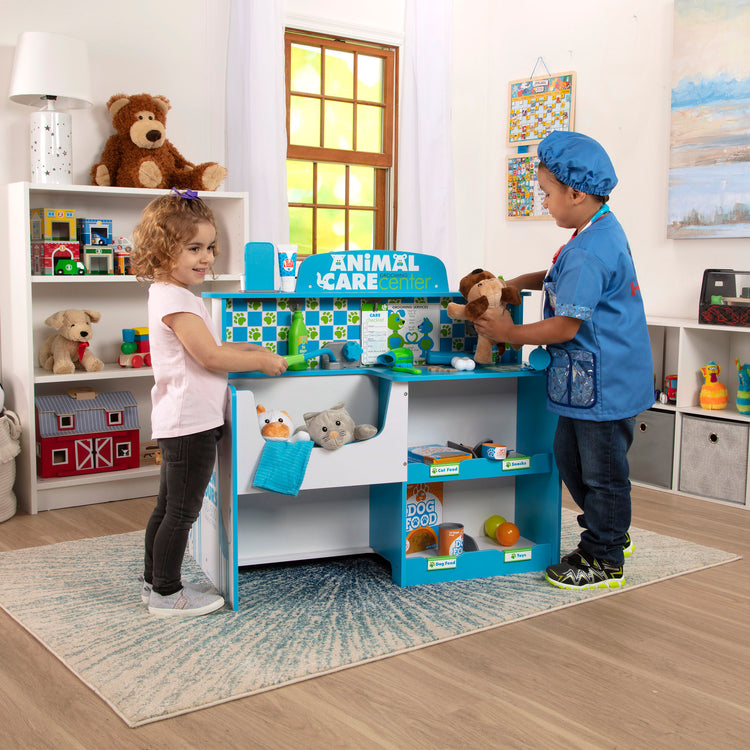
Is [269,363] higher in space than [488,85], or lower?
lower

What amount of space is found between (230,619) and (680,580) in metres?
1.21

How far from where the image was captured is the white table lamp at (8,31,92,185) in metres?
2.92

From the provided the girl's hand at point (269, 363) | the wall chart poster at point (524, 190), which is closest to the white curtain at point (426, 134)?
the wall chart poster at point (524, 190)

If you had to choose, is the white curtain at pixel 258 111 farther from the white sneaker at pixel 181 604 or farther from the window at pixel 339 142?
the white sneaker at pixel 181 604

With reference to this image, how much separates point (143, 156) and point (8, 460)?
121 cm

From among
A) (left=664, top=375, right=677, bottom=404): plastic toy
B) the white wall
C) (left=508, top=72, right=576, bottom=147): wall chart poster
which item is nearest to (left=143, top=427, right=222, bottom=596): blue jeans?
the white wall

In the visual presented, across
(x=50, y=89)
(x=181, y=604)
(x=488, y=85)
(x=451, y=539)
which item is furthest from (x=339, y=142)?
(x=181, y=604)

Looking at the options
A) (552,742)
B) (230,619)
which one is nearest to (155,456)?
(230,619)

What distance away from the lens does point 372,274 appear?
236 cm

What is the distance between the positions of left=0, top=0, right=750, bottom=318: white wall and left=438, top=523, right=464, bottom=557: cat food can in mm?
1817

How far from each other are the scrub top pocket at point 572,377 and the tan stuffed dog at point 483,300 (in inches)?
7.0

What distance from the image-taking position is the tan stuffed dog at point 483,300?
2252 mm

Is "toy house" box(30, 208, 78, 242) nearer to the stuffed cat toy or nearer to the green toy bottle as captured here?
the green toy bottle

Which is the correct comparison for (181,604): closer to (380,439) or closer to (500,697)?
(380,439)
